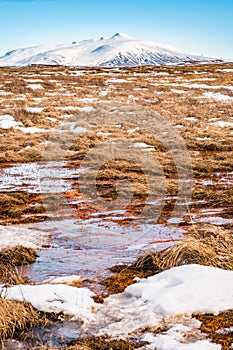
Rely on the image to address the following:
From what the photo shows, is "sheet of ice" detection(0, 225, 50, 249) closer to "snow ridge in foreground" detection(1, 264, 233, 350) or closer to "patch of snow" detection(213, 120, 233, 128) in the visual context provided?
"snow ridge in foreground" detection(1, 264, 233, 350)

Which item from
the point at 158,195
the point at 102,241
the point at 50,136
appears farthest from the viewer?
the point at 50,136

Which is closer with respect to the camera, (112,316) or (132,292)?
(112,316)

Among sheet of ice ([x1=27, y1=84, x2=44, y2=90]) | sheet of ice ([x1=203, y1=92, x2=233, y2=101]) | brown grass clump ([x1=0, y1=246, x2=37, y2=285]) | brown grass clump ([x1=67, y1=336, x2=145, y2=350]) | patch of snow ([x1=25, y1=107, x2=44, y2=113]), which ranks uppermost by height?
sheet of ice ([x1=27, y1=84, x2=44, y2=90])

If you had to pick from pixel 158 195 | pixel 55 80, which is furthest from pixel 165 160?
pixel 55 80

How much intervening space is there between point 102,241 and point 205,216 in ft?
9.29

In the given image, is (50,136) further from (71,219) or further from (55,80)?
(55,80)

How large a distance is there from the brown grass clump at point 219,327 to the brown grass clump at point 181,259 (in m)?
1.40

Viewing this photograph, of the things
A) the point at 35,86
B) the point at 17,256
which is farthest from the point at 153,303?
the point at 35,86

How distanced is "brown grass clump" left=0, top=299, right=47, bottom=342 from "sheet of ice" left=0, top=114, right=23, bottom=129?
20734mm

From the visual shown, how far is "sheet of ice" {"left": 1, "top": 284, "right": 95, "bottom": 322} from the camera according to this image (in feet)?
17.8

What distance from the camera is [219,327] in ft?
16.3

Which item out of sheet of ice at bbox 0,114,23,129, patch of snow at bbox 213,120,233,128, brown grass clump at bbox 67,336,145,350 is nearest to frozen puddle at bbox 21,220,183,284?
brown grass clump at bbox 67,336,145,350

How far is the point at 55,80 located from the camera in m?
46.5

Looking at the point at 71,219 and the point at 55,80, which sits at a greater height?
the point at 55,80
